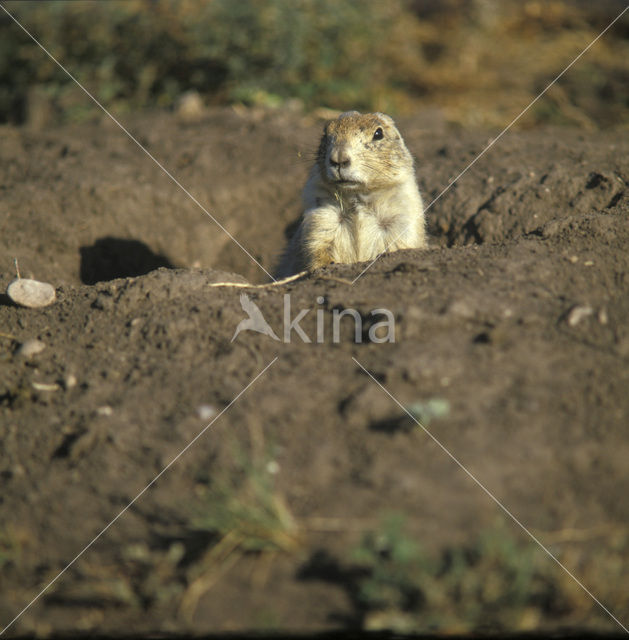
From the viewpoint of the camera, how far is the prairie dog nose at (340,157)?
4.59 meters

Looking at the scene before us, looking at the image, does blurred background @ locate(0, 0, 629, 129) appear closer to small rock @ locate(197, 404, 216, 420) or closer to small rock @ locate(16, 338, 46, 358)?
small rock @ locate(16, 338, 46, 358)

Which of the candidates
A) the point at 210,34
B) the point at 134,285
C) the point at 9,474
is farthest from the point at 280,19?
the point at 9,474

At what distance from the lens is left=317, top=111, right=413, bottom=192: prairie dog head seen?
4660 millimetres

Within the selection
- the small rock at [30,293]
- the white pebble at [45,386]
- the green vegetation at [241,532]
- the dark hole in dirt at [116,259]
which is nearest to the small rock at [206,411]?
the green vegetation at [241,532]

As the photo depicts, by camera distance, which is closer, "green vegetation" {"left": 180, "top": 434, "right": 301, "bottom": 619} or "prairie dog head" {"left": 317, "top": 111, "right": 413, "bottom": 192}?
"green vegetation" {"left": 180, "top": 434, "right": 301, "bottom": 619}

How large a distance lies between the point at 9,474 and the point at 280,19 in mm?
6142

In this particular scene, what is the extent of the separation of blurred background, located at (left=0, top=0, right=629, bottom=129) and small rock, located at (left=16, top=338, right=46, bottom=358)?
4356mm

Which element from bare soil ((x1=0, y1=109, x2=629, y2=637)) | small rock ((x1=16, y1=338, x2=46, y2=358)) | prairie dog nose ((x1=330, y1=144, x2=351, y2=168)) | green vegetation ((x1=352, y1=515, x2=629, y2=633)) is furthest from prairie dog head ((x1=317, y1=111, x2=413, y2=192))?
green vegetation ((x1=352, y1=515, x2=629, y2=633))

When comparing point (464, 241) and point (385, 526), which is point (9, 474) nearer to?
point (385, 526)

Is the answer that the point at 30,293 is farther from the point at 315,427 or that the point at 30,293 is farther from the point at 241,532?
the point at 241,532

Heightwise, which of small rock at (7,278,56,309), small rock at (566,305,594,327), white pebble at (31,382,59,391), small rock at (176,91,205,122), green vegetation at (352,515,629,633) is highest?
small rock at (176,91,205,122)

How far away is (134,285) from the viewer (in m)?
3.90

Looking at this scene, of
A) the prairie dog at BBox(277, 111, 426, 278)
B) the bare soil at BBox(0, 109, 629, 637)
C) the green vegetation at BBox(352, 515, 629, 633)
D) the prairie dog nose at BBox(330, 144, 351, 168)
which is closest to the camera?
the green vegetation at BBox(352, 515, 629, 633)

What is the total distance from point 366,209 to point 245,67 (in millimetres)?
3477
